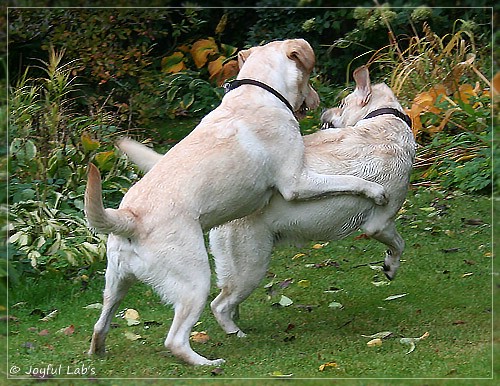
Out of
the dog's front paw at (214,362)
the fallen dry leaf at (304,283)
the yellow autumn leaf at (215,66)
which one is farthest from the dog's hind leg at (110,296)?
the yellow autumn leaf at (215,66)

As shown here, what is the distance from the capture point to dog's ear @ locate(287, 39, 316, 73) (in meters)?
5.25

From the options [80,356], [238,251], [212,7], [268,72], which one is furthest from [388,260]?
[212,7]

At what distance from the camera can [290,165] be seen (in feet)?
15.8

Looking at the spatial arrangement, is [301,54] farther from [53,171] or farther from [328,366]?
[53,171]

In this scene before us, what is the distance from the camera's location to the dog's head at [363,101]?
5500 mm

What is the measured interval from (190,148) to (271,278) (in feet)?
6.63

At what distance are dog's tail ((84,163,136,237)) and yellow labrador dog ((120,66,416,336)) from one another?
0.83 metres

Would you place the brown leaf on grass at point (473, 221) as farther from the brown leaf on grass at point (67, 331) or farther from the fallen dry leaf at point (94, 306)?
the brown leaf on grass at point (67, 331)

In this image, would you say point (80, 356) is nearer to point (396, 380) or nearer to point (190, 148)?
point (190, 148)

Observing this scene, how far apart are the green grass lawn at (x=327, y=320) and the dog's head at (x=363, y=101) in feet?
3.93

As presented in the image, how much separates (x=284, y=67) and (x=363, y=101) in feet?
2.04

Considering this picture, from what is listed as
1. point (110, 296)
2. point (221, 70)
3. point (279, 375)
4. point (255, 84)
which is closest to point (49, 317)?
point (110, 296)

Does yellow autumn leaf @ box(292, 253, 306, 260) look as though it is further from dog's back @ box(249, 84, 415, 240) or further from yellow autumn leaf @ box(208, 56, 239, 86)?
yellow autumn leaf @ box(208, 56, 239, 86)

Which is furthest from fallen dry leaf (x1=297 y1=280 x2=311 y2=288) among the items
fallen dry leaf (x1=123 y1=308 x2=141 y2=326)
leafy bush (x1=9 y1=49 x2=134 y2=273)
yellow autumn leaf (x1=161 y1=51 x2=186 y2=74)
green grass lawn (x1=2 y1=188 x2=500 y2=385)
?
yellow autumn leaf (x1=161 y1=51 x2=186 y2=74)
